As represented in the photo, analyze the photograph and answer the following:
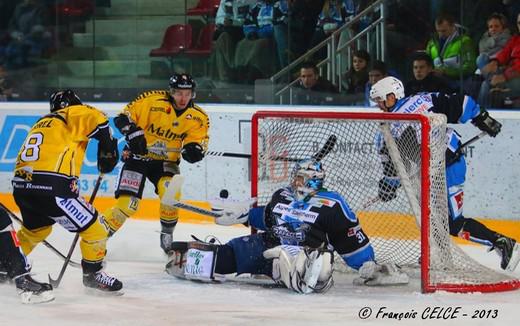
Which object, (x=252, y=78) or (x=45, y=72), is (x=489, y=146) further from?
(x=45, y=72)

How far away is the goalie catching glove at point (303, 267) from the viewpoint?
5.34 m

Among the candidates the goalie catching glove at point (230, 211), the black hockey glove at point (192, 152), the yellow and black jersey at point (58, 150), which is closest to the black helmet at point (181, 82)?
the black hockey glove at point (192, 152)

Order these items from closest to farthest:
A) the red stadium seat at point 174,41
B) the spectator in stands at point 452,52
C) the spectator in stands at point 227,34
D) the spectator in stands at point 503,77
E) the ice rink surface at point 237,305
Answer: the ice rink surface at point 237,305 < the spectator in stands at point 503,77 < the spectator in stands at point 452,52 < the spectator in stands at point 227,34 < the red stadium seat at point 174,41

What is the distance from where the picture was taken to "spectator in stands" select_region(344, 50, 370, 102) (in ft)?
26.2

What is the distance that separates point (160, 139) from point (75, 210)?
119 centimetres

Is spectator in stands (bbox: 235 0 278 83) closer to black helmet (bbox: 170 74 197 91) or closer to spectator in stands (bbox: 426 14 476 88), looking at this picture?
spectator in stands (bbox: 426 14 476 88)

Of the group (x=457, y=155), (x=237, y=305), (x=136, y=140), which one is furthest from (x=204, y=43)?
(x=237, y=305)

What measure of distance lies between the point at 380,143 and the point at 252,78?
2.45 metres

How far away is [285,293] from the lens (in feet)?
18.1

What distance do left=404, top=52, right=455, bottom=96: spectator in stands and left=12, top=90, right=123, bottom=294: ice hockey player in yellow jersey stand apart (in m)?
2.75

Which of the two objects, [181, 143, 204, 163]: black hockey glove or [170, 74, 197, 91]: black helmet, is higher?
[170, 74, 197, 91]: black helmet

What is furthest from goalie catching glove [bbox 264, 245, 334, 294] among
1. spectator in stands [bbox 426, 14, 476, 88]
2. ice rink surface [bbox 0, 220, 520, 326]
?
spectator in stands [bbox 426, 14, 476, 88]

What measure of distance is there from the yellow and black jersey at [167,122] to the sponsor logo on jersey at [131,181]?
132mm

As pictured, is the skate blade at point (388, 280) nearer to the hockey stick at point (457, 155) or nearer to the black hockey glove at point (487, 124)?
the hockey stick at point (457, 155)
